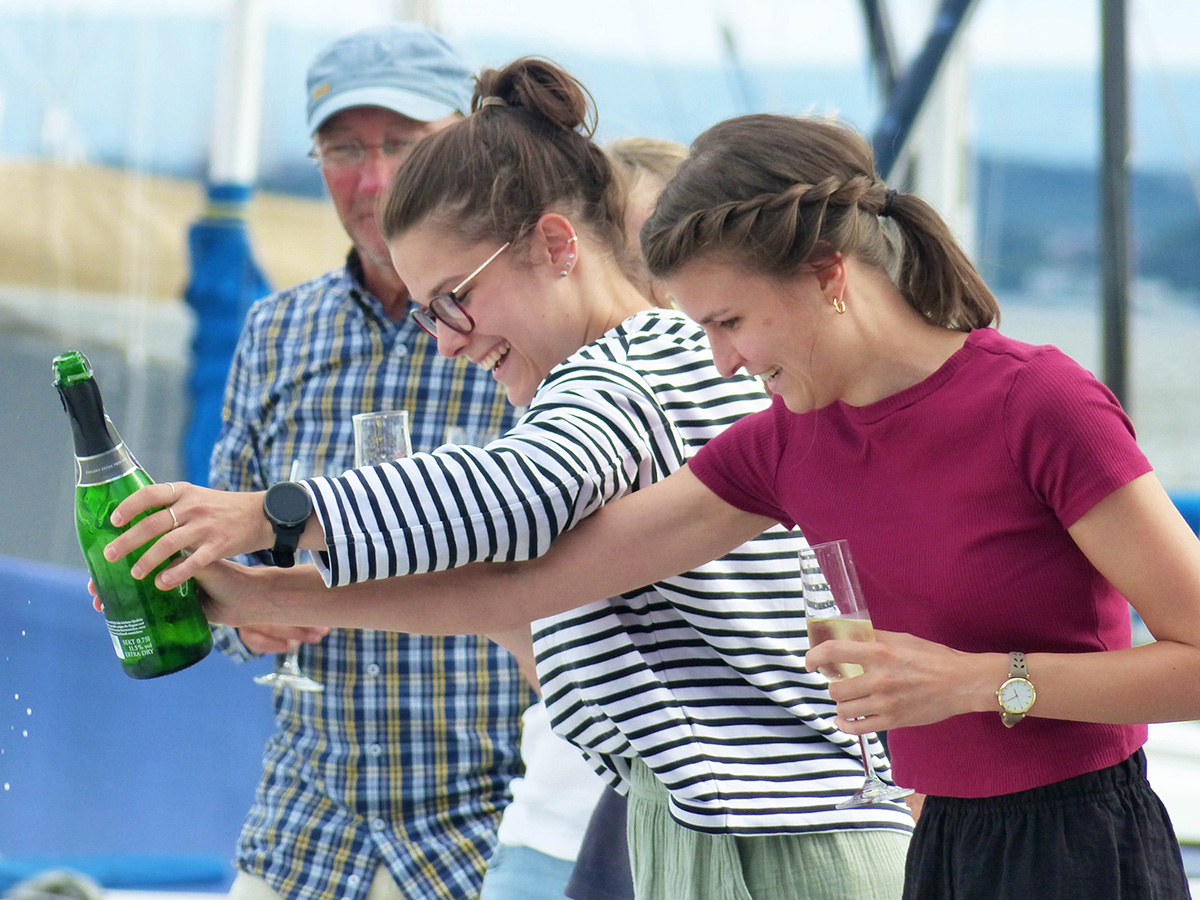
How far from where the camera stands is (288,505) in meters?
1.23

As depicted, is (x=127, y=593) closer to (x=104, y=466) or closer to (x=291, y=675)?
(x=104, y=466)

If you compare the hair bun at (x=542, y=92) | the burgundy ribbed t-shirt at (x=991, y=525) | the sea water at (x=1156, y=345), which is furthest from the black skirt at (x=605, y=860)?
the sea water at (x=1156, y=345)

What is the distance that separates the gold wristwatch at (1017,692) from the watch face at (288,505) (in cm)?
65

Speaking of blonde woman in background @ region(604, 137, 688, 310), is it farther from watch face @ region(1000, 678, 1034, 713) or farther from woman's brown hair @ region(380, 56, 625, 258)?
watch face @ region(1000, 678, 1034, 713)

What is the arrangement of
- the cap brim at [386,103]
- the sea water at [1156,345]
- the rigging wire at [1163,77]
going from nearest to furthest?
the cap brim at [386,103] → the rigging wire at [1163,77] → the sea water at [1156,345]

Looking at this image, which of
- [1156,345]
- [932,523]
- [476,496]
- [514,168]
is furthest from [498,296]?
[1156,345]

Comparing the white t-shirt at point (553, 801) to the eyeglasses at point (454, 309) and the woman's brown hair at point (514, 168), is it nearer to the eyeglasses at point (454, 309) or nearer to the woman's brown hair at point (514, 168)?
the eyeglasses at point (454, 309)

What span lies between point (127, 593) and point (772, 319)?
0.73m

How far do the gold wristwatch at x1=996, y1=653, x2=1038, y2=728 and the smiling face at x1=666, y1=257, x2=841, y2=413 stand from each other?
341mm

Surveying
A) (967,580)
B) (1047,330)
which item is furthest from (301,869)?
(1047,330)

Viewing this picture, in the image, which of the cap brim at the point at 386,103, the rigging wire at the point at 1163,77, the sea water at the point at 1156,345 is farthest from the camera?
the sea water at the point at 1156,345

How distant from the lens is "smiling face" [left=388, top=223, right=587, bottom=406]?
60.9 inches

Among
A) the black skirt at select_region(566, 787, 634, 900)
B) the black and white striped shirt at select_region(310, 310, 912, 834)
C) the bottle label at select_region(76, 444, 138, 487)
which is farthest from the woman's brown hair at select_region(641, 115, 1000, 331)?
the black skirt at select_region(566, 787, 634, 900)

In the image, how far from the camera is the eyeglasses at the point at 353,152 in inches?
95.2
